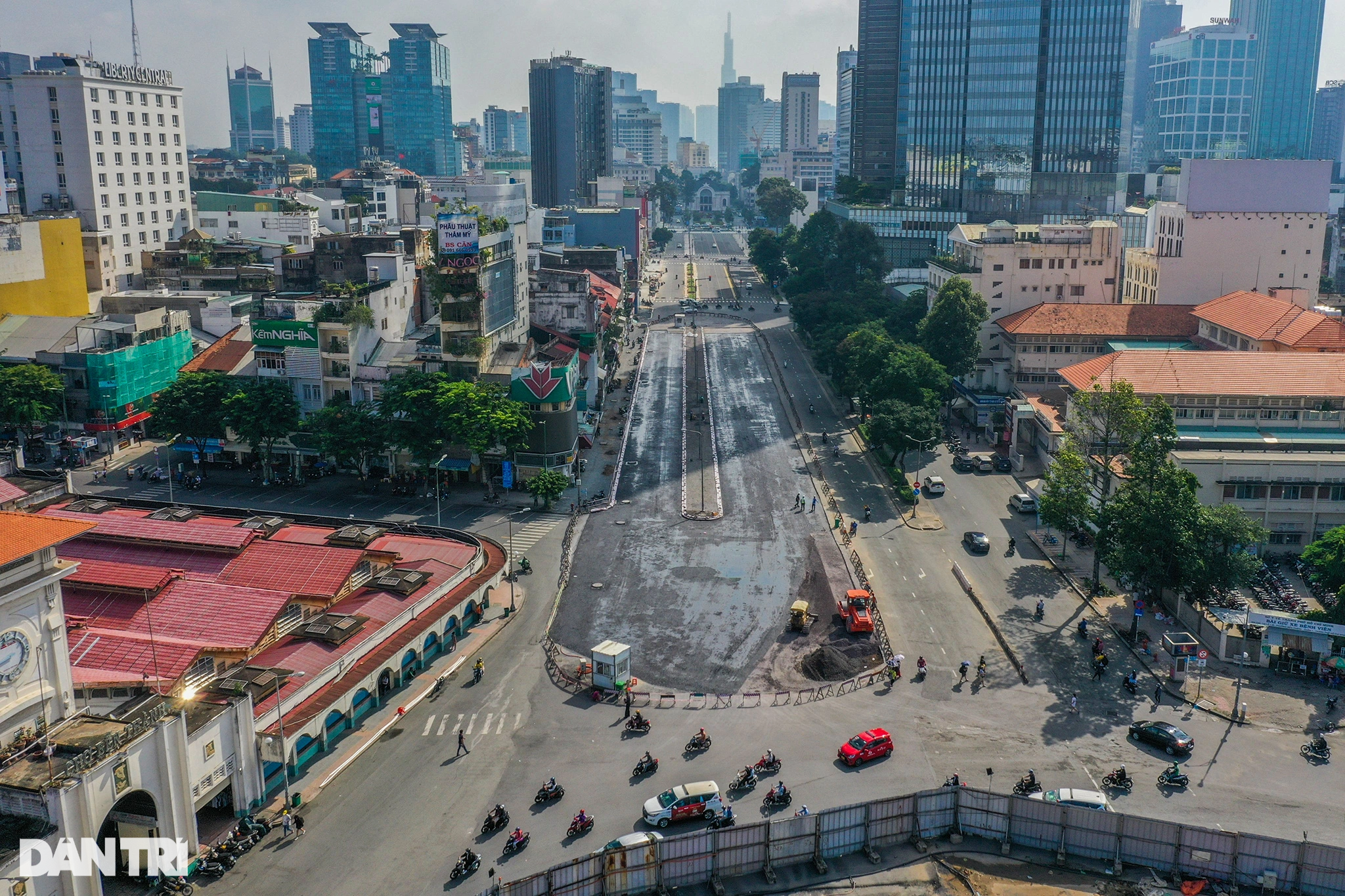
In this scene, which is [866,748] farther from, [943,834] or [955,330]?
[955,330]

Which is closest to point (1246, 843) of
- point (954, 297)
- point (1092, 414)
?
point (1092, 414)

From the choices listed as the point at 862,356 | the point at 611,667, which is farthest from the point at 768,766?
the point at 862,356

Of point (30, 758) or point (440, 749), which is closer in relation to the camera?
point (30, 758)

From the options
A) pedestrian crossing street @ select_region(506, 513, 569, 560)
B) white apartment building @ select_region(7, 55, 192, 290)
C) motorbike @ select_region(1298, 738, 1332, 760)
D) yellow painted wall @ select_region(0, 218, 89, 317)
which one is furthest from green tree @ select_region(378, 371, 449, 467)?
white apartment building @ select_region(7, 55, 192, 290)

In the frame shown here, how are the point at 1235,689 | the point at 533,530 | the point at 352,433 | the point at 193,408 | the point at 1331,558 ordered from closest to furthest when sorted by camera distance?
the point at 1235,689 < the point at 1331,558 < the point at 533,530 < the point at 352,433 < the point at 193,408

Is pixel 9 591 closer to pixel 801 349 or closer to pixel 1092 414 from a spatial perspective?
pixel 1092 414

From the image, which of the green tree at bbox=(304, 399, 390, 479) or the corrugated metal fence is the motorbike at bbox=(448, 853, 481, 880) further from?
the green tree at bbox=(304, 399, 390, 479)
